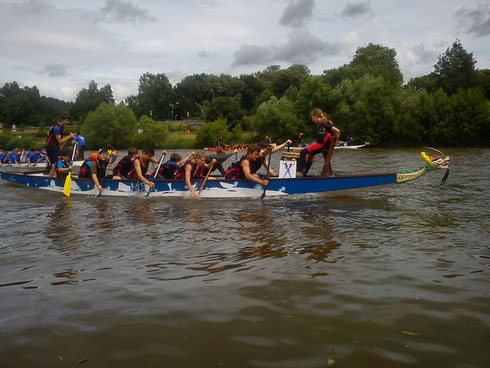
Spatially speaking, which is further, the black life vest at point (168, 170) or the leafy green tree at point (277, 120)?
the leafy green tree at point (277, 120)

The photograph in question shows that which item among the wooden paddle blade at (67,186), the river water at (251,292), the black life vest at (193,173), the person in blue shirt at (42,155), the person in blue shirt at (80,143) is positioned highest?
the person in blue shirt at (80,143)

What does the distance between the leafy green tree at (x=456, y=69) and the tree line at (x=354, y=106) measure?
13 cm

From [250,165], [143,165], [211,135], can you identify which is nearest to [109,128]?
[211,135]

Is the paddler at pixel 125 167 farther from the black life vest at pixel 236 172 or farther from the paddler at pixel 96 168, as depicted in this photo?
the black life vest at pixel 236 172

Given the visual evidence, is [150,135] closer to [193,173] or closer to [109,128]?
[109,128]

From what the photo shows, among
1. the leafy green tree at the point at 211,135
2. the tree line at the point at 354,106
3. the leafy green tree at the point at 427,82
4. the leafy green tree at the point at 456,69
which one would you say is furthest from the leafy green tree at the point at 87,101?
the leafy green tree at the point at 456,69

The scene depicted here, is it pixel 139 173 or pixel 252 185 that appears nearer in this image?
pixel 252 185

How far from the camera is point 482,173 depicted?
16.2 m

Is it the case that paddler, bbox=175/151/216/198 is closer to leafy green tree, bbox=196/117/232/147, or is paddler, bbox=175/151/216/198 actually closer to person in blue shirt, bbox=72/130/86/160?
person in blue shirt, bbox=72/130/86/160

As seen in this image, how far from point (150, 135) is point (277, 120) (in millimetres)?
19545

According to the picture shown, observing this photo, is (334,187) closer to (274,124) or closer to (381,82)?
(381,82)

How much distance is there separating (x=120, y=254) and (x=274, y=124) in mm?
50663

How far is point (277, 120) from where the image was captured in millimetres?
54688

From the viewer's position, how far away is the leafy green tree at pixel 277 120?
5385 centimetres
